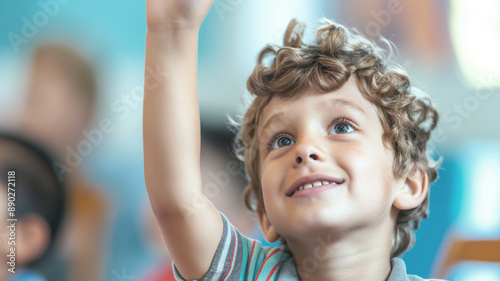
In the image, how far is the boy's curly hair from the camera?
2.23ft

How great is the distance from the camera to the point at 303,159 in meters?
0.60

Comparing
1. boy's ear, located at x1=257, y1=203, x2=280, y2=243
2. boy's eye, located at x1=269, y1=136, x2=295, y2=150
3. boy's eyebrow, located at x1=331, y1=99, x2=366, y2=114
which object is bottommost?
boy's ear, located at x1=257, y1=203, x2=280, y2=243

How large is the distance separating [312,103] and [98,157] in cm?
57

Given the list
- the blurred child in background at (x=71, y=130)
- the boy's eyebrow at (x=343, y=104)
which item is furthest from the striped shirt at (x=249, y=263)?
the blurred child in background at (x=71, y=130)

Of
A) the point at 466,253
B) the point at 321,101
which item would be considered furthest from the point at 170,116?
the point at 466,253

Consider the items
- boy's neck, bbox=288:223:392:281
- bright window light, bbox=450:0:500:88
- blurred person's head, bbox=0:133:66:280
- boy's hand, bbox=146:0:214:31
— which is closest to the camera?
boy's hand, bbox=146:0:214:31

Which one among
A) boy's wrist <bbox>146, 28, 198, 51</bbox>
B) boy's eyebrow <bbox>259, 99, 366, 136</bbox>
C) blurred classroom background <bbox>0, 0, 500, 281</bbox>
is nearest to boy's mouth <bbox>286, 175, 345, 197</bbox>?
boy's eyebrow <bbox>259, 99, 366, 136</bbox>

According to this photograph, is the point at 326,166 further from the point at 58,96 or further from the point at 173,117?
the point at 58,96

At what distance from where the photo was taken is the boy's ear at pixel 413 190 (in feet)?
2.29

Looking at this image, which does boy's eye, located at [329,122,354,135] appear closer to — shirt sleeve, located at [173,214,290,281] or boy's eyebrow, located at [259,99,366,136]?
boy's eyebrow, located at [259,99,366,136]

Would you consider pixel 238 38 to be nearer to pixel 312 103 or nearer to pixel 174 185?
pixel 312 103

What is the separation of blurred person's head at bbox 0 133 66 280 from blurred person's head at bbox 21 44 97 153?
0.17ft

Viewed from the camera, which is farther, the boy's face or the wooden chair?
the wooden chair

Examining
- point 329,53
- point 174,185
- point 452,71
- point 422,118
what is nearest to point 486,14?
point 452,71
